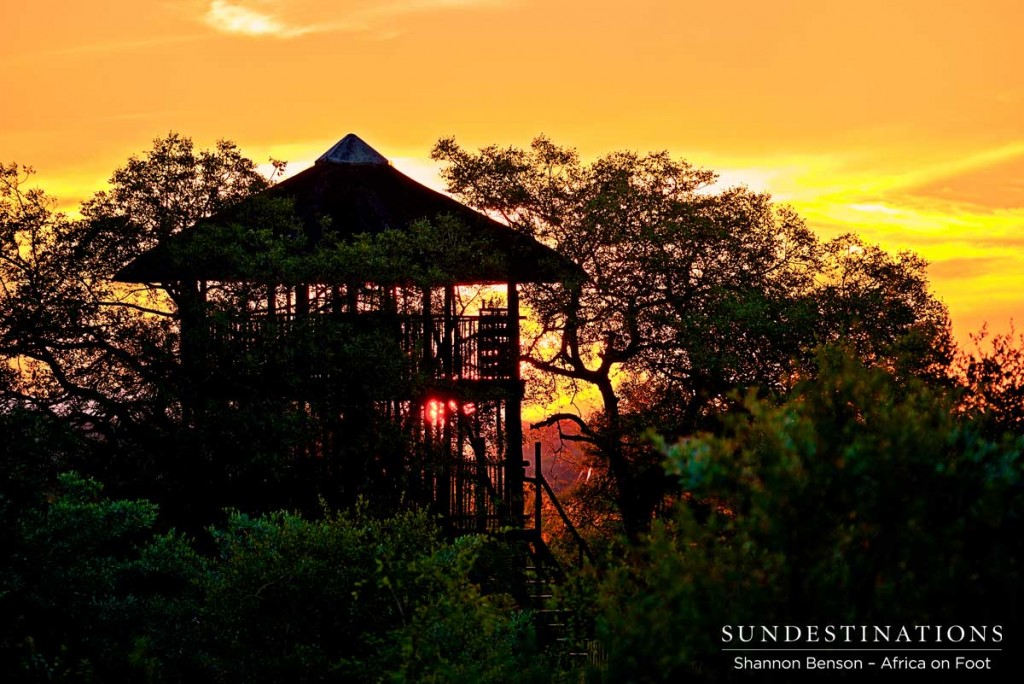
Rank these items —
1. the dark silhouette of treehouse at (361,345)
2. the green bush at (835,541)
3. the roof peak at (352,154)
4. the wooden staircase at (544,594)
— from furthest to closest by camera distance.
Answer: the roof peak at (352,154), the dark silhouette of treehouse at (361,345), the wooden staircase at (544,594), the green bush at (835,541)

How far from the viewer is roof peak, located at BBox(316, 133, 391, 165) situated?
25422 mm

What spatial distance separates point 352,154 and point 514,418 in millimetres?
6817

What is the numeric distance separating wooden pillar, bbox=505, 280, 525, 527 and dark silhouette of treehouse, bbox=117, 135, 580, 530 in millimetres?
61

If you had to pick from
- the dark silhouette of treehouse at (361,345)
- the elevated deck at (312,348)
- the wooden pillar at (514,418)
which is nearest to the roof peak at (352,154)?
the dark silhouette of treehouse at (361,345)

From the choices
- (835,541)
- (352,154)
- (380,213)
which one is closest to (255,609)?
(835,541)

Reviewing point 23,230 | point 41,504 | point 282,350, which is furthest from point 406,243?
point 41,504

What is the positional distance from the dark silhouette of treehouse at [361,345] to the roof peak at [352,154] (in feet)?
6.35

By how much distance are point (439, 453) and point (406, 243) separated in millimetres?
3988

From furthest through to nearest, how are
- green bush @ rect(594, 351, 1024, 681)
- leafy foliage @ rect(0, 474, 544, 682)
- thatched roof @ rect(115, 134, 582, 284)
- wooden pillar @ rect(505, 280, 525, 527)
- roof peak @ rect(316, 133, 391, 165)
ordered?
1. roof peak @ rect(316, 133, 391, 165)
2. thatched roof @ rect(115, 134, 582, 284)
3. wooden pillar @ rect(505, 280, 525, 527)
4. leafy foliage @ rect(0, 474, 544, 682)
5. green bush @ rect(594, 351, 1024, 681)

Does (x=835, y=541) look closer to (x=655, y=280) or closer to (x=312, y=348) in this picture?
(x=312, y=348)

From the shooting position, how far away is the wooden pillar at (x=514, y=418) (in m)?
23.7

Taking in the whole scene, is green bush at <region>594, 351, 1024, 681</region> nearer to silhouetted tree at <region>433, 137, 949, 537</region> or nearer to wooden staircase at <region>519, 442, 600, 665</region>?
wooden staircase at <region>519, 442, 600, 665</region>

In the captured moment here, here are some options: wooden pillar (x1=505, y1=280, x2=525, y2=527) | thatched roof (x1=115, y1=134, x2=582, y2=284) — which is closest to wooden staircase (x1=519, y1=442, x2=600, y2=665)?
wooden pillar (x1=505, y1=280, x2=525, y2=527)

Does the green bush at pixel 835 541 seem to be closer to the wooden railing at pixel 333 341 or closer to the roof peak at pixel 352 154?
the wooden railing at pixel 333 341
